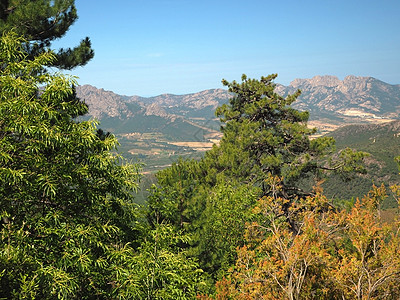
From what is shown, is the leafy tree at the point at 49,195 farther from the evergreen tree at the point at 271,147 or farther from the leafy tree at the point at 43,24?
the evergreen tree at the point at 271,147

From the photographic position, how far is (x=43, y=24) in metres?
16.3

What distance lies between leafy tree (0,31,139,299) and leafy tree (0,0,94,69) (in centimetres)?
530

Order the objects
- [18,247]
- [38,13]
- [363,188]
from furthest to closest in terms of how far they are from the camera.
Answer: [363,188] < [38,13] < [18,247]

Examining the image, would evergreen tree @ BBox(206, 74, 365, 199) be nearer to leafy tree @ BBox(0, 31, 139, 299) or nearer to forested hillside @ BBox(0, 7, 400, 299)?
forested hillside @ BBox(0, 7, 400, 299)

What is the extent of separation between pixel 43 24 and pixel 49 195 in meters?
11.3

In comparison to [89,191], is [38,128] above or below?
above

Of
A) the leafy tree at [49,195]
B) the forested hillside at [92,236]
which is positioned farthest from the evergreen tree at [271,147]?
the leafy tree at [49,195]

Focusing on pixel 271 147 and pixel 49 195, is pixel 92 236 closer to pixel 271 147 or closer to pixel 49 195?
pixel 49 195

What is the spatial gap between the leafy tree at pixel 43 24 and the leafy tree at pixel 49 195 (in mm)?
5296

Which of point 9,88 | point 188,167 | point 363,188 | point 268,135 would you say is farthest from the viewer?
point 363,188

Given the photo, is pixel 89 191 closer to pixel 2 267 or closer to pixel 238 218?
pixel 2 267

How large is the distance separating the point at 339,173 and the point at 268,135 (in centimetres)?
623

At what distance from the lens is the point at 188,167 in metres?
25.3

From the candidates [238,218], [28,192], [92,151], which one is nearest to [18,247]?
[28,192]
